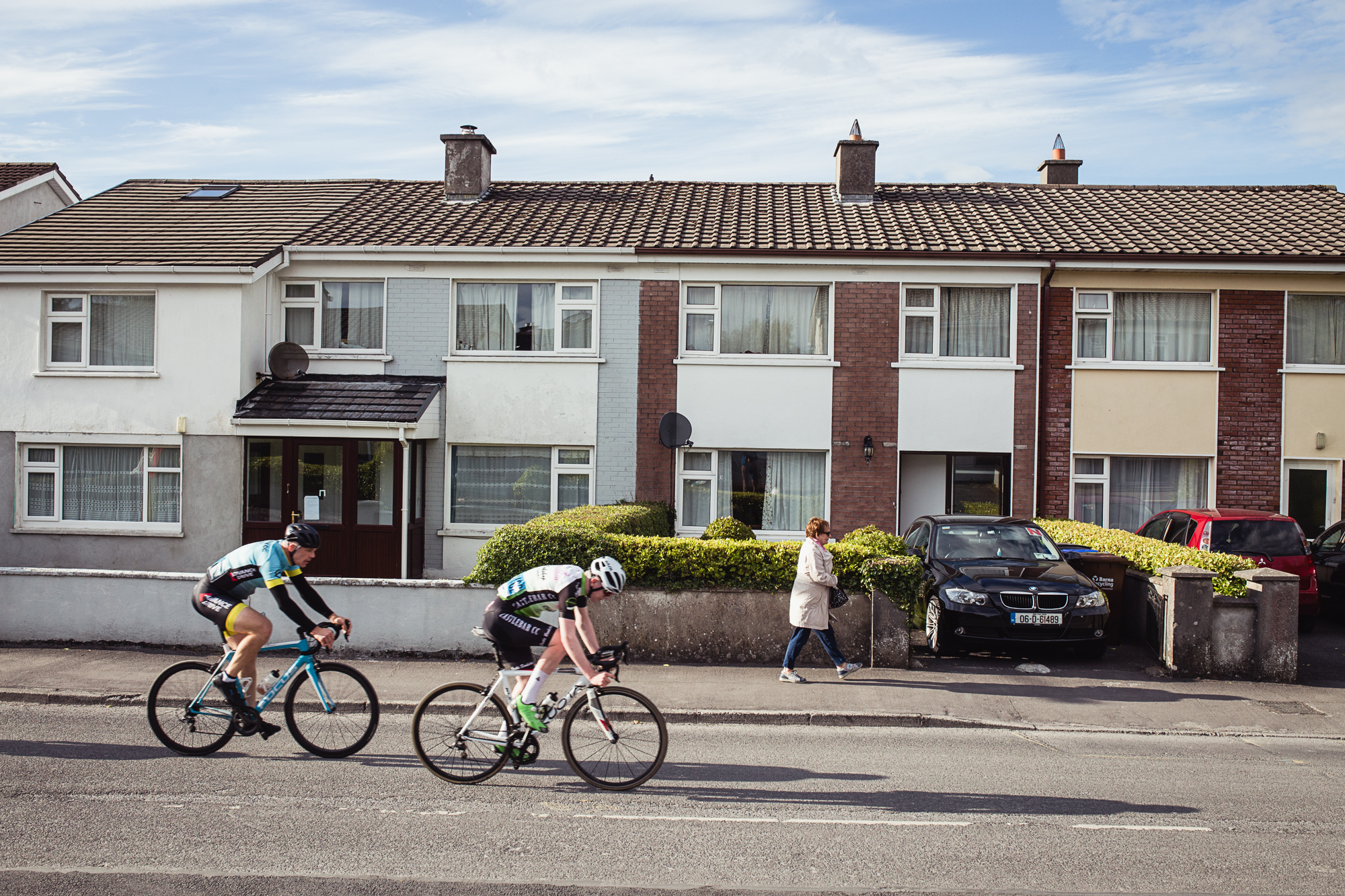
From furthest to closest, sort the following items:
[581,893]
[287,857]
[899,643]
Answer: [899,643] → [287,857] → [581,893]

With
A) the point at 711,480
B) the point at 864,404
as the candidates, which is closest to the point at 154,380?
the point at 711,480

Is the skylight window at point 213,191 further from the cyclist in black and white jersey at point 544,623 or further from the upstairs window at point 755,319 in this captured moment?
the cyclist in black and white jersey at point 544,623

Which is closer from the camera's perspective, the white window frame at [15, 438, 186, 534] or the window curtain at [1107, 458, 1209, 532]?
the white window frame at [15, 438, 186, 534]

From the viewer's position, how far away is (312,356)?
1655cm

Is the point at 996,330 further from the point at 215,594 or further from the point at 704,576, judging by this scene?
the point at 215,594

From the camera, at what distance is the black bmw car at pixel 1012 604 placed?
10328mm

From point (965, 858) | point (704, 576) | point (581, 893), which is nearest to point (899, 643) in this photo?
point (704, 576)

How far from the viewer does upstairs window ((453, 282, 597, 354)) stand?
53.6 feet

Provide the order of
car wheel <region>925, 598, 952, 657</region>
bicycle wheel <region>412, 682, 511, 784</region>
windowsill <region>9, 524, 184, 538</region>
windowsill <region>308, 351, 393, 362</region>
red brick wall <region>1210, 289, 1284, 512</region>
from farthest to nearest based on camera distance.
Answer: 1. windowsill <region>308, 351, 393, 362</region>
2. red brick wall <region>1210, 289, 1284, 512</region>
3. windowsill <region>9, 524, 184, 538</region>
4. car wheel <region>925, 598, 952, 657</region>
5. bicycle wheel <region>412, 682, 511, 784</region>

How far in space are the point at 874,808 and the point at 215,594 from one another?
469 cm

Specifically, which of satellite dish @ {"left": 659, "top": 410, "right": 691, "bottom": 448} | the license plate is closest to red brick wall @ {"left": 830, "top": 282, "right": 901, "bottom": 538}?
satellite dish @ {"left": 659, "top": 410, "right": 691, "bottom": 448}

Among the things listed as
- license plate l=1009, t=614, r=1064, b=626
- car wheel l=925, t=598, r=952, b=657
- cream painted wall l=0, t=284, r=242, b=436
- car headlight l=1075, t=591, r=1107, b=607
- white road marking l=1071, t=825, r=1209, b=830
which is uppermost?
cream painted wall l=0, t=284, r=242, b=436

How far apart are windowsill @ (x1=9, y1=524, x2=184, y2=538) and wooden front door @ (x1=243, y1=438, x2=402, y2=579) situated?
1.26 meters

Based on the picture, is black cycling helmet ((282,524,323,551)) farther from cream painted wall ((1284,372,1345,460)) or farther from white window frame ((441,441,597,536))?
cream painted wall ((1284,372,1345,460))
